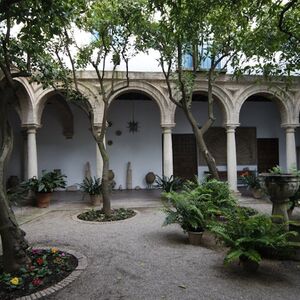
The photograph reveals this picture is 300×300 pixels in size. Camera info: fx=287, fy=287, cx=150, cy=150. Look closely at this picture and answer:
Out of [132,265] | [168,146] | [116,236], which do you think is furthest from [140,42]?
[132,265]

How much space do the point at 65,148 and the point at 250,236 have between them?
33.5 feet

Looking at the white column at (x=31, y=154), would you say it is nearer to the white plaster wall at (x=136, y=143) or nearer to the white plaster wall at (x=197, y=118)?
the white plaster wall at (x=136, y=143)

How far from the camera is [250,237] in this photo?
3.87 meters

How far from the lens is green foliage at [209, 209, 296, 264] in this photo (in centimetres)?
372

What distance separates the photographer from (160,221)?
6.98 metres

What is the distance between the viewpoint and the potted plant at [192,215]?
5184 millimetres

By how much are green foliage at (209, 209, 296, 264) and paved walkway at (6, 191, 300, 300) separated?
321mm

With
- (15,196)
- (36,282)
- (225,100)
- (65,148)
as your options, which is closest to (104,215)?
(15,196)

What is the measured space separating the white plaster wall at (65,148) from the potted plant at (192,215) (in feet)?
25.7

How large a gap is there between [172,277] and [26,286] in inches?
71.6

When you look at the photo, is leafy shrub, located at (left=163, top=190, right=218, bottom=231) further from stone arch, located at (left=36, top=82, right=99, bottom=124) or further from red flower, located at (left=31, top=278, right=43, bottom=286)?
stone arch, located at (left=36, top=82, right=99, bottom=124)

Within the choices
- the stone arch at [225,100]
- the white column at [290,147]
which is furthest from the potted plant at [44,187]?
the white column at [290,147]

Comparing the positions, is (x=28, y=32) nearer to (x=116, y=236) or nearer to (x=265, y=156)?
(x=116, y=236)

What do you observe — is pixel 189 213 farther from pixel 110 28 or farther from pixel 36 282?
pixel 110 28
